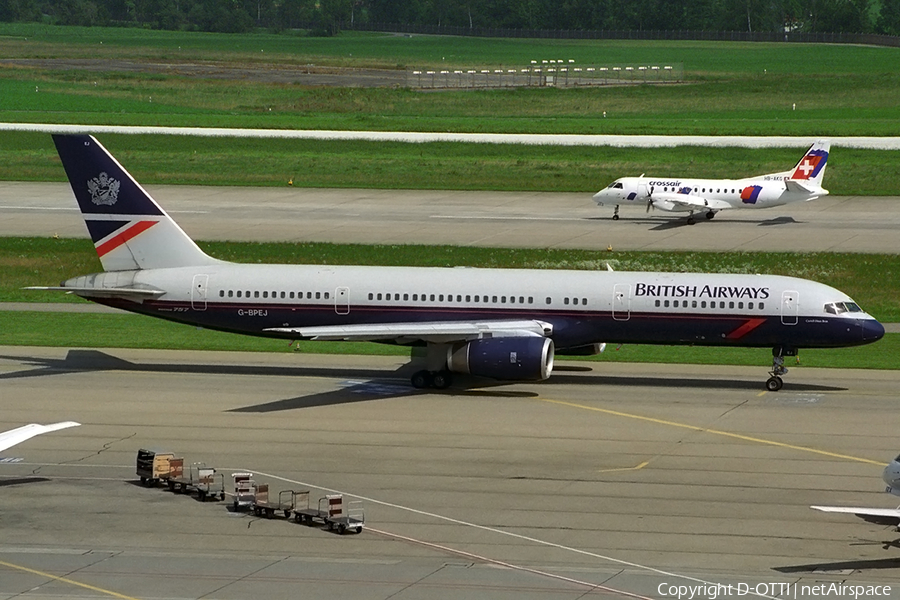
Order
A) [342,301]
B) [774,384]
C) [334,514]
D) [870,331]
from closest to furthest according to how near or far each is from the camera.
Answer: [334,514] < [870,331] < [774,384] < [342,301]

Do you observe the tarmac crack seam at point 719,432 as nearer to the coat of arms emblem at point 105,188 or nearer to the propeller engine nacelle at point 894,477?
the propeller engine nacelle at point 894,477

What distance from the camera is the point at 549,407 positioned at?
42.5 metres

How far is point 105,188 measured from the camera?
47.4 m

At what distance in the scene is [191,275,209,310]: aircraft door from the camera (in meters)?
46.5

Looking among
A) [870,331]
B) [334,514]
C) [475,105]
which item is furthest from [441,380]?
[475,105]

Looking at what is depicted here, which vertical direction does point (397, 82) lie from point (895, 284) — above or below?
above

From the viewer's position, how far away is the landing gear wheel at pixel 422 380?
1772 inches

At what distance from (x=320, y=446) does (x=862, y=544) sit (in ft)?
49.1

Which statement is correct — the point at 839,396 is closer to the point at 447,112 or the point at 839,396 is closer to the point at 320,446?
the point at 320,446

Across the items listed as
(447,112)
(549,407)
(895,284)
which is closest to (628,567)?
(549,407)

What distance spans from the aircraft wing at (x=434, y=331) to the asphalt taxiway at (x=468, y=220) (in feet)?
89.9

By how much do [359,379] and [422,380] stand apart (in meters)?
2.81

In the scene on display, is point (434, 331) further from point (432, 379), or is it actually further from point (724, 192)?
point (724, 192)

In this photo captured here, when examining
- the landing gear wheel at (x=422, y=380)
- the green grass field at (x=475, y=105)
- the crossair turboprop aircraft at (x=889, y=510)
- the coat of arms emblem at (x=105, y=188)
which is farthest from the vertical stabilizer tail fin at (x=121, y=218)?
the green grass field at (x=475, y=105)
